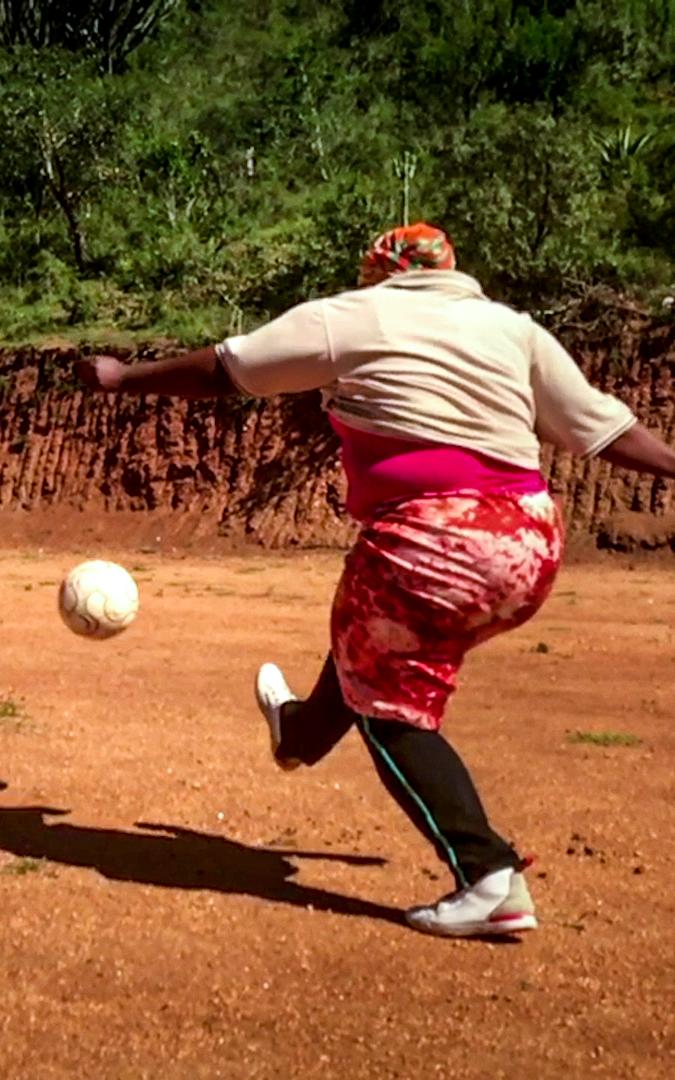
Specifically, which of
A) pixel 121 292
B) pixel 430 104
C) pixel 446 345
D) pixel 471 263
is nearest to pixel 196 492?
pixel 471 263

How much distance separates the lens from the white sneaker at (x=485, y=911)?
4.72 meters

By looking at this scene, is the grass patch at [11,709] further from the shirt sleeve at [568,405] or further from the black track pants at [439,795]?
the shirt sleeve at [568,405]

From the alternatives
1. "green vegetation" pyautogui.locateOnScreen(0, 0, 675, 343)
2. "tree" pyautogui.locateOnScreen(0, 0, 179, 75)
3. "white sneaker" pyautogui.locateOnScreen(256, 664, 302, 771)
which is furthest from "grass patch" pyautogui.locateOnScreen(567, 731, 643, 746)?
"tree" pyautogui.locateOnScreen(0, 0, 179, 75)

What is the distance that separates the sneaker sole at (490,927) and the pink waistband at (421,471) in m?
1.12

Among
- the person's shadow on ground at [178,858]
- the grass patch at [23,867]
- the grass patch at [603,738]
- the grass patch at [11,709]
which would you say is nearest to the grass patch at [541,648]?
the grass patch at [603,738]

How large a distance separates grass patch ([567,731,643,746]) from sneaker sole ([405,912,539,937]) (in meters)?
2.82

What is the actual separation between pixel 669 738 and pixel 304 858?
255 centimetres

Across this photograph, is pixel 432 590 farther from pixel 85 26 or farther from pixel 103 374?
pixel 85 26

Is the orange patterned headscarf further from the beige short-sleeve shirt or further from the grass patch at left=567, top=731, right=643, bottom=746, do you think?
the grass patch at left=567, top=731, right=643, bottom=746

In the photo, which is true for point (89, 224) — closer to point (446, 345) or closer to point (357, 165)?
point (357, 165)

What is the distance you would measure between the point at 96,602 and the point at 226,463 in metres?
16.0

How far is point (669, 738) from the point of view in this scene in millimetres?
7715

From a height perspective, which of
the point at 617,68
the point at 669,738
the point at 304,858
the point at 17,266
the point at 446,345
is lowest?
the point at 17,266

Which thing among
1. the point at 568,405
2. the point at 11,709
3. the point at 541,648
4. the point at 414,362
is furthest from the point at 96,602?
the point at 541,648
